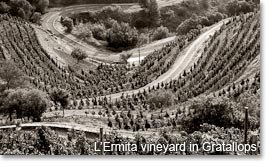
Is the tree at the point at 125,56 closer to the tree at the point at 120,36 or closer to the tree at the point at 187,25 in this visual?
the tree at the point at 120,36

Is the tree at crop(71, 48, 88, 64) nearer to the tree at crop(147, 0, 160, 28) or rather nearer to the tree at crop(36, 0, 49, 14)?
the tree at crop(36, 0, 49, 14)

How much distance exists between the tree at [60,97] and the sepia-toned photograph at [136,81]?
0.07 ft

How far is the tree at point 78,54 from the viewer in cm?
1224

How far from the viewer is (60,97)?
11.0 meters

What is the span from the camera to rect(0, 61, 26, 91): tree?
10.8 meters

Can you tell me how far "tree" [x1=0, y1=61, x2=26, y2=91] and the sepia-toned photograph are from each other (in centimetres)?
2

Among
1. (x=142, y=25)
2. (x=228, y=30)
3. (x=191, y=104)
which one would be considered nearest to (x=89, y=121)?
(x=191, y=104)

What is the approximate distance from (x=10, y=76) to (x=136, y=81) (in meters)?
2.53

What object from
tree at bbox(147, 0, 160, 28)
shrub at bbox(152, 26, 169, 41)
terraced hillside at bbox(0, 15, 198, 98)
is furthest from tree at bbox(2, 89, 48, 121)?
tree at bbox(147, 0, 160, 28)

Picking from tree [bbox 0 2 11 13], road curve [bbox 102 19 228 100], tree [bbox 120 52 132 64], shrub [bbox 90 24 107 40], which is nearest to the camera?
road curve [bbox 102 19 228 100]

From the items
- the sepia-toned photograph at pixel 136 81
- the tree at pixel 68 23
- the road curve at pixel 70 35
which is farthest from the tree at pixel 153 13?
the tree at pixel 68 23

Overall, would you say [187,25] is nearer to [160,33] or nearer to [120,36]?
[160,33]

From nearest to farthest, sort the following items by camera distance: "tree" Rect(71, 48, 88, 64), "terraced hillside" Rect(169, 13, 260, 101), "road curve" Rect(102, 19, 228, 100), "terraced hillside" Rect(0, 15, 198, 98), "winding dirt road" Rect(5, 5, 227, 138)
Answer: "terraced hillside" Rect(169, 13, 260, 101)
"winding dirt road" Rect(5, 5, 227, 138)
"road curve" Rect(102, 19, 228, 100)
"terraced hillside" Rect(0, 15, 198, 98)
"tree" Rect(71, 48, 88, 64)

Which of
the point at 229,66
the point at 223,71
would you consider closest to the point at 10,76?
the point at 223,71
